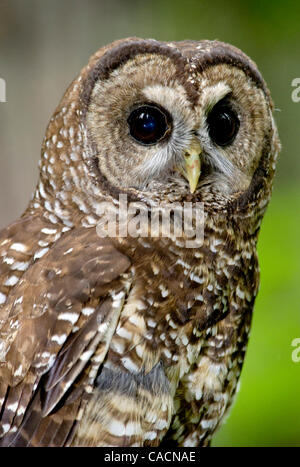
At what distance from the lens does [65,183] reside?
2.56 meters

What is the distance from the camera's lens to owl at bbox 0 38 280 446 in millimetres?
2260

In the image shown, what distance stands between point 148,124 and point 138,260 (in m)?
0.48

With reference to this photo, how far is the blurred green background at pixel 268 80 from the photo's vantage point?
4020 millimetres

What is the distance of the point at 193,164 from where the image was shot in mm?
2455

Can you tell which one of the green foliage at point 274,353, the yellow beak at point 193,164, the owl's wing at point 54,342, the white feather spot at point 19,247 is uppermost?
the yellow beak at point 193,164

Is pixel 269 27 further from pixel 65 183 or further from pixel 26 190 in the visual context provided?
pixel 65 183

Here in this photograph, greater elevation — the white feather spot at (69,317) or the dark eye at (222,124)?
the dark eye at (222,124)

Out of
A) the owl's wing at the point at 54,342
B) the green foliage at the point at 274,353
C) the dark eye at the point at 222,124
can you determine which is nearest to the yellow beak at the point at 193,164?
the dark eye at the point at 222,124

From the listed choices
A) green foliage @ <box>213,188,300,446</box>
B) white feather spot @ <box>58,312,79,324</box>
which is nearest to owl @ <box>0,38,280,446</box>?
white feather spot @ <box>58,312,79,324</box>

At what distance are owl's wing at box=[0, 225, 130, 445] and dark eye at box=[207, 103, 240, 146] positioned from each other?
604mm

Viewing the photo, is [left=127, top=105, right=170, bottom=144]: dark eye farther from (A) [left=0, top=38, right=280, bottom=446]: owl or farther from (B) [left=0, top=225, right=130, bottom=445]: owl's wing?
(B) [left=0, top=225, right=130, bottom=445]: owl's wing

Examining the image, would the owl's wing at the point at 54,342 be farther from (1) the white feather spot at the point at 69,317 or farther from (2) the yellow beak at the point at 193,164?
(2) the yellow beak at the point at 193,164

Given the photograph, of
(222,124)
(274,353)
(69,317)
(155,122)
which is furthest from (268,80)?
(69,317)

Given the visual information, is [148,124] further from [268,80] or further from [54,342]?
[268,80]
